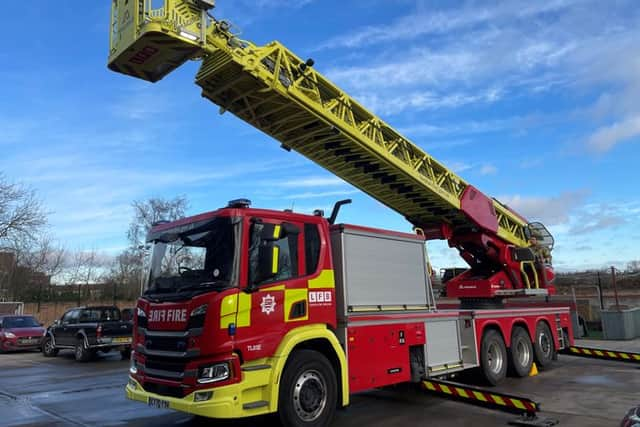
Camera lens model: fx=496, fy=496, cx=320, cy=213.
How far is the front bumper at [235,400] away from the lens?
5.38 meters

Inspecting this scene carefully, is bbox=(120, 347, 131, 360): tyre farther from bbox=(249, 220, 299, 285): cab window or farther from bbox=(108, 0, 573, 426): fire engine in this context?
bbox=(249, 220, 299, 285): cab window

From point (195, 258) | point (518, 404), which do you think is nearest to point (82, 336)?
point (195, 258)

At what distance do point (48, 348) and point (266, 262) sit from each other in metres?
15.3

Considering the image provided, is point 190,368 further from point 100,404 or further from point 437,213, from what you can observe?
point 437,213

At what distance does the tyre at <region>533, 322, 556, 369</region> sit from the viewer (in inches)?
448

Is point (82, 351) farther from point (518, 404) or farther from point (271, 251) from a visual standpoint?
point (518, 404)

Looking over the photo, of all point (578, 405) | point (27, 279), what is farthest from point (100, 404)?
point (27, 279)

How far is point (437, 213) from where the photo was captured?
11.8 meters

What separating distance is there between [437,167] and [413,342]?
4523 millimetres

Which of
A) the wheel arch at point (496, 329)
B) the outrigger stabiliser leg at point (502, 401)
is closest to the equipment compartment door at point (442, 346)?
the outrigger stabiliser leg at point (502, 401)

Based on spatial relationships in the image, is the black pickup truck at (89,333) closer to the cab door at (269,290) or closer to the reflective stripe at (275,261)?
the cab door at (269,290)

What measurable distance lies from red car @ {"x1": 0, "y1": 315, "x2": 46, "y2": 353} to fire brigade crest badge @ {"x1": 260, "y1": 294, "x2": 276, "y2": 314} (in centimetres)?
1719

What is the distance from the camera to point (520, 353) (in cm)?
1086

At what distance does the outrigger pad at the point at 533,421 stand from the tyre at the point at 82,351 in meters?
13.4
